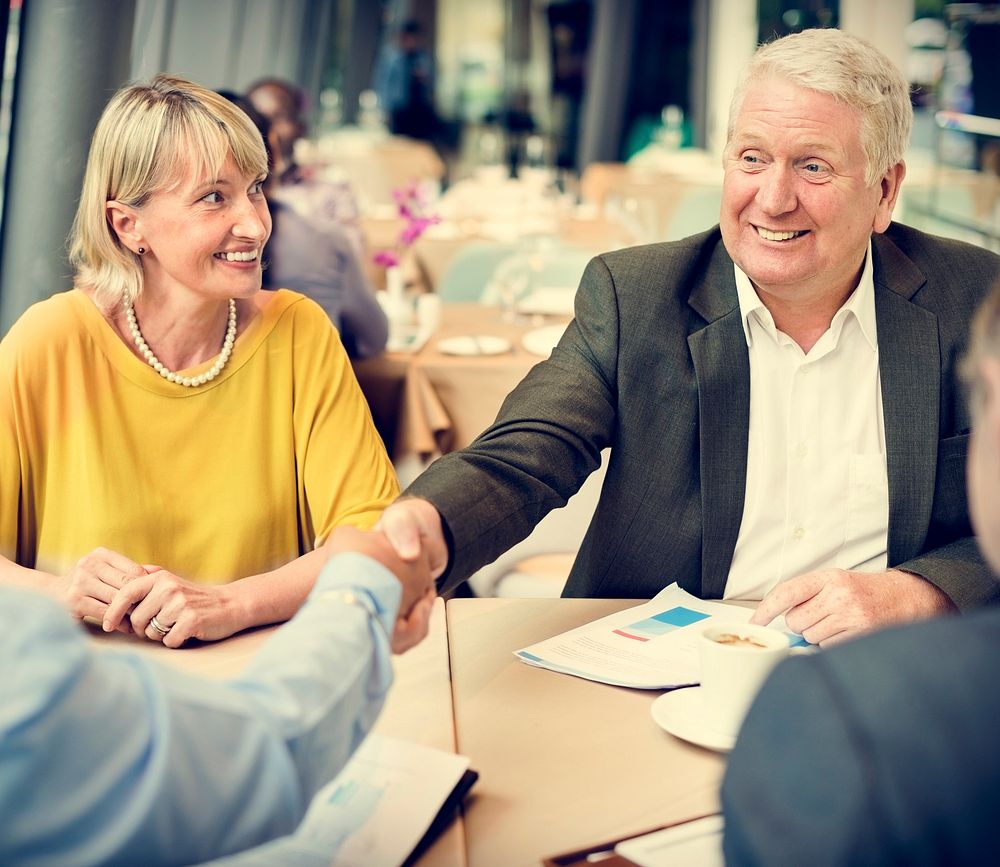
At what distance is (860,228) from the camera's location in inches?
75.0

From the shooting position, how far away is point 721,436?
6.13ft

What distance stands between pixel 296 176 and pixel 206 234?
133 inches

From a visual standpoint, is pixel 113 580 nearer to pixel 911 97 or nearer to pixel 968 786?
pixel 968 786

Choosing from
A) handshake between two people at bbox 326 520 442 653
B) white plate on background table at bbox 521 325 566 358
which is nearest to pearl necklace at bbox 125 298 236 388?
Answer: handshake between two people at bbox 326 520 442 653

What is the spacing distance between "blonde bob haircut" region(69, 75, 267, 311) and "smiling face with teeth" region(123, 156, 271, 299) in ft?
0.07

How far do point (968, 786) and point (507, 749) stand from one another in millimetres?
669

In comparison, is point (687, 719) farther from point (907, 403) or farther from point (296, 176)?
point (296, 176)

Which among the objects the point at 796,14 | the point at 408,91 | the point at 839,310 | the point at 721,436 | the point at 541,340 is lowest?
the point at 541,340

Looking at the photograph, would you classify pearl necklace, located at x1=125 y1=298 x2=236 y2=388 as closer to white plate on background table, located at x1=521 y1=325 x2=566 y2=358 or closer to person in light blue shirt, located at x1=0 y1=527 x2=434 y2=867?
person in light blue shirt, located at x1=0 y1=527 x2=434 y2=867

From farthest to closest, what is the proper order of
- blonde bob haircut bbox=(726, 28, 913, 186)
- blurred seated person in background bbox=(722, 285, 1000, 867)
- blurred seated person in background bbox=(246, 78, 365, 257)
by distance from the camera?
blurred seated person in background bbox=(246, 78, 365, 257) → blonde bob haircut bbox=(726, 28, 913, 186) → blurred seated person in background bbox=(722, 285, 1000, 867)

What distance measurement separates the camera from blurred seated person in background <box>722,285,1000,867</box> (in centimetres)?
67

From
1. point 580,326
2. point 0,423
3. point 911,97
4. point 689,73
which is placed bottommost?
point 0,423

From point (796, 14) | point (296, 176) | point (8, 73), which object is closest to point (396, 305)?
point (296, 176)

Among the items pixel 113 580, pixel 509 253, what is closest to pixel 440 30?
pixel 509 253
